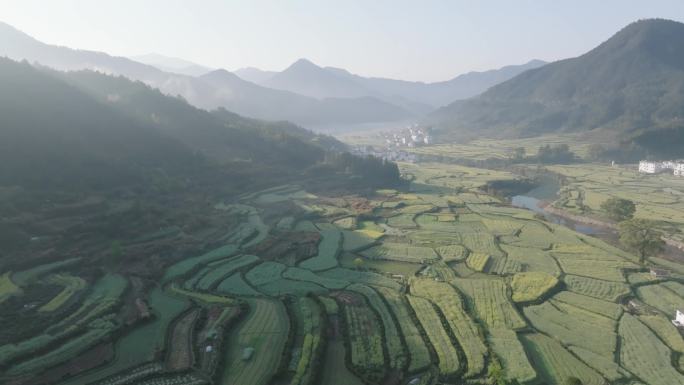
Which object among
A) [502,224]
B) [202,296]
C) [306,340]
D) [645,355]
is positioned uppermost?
[202,296]

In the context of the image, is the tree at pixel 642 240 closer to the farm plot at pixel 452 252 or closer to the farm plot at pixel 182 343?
the farm plot at pixel 452 252

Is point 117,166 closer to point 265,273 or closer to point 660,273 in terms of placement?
point 265,273

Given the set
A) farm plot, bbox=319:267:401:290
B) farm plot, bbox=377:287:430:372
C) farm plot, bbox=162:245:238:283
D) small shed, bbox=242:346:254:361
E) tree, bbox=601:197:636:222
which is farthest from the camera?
tree, bbox=601:197:636:222

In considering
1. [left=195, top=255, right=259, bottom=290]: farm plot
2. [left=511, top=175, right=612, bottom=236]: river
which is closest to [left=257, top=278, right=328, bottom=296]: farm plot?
[left=195, top=255, right=259, bottom=290]: farm plot

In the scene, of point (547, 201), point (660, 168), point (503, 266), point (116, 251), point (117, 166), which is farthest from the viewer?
point (660, 168)

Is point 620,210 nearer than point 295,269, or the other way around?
point 295,269

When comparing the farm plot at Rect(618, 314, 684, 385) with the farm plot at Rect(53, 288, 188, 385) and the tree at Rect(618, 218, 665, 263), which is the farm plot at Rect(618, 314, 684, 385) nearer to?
the tree at Rect(618, 218, 665, 263)

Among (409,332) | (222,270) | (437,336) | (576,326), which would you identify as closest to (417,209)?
(222,270)
